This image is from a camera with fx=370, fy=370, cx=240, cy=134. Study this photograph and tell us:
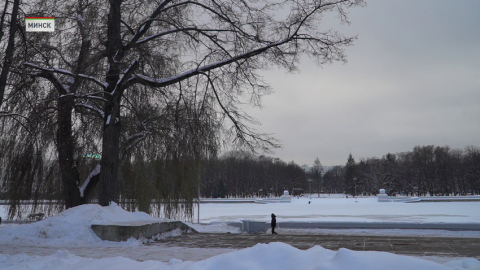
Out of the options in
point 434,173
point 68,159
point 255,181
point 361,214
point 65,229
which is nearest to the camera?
point 65,229

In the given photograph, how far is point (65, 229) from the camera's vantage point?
27.8ft

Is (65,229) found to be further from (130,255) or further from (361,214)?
(361,214)

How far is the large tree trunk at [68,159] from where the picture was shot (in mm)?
11586

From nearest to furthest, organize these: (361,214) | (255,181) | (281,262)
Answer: (281,262), (361,214), (255,181)

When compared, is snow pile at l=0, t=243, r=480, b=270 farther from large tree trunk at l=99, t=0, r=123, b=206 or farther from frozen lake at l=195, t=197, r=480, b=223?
frozen lake at l=195, t=197, r=480, b=223

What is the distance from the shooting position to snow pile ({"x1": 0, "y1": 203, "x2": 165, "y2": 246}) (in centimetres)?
819

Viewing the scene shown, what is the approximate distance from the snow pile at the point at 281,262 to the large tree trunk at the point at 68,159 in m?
6.73

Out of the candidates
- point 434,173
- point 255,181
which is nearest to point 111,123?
point 255,181

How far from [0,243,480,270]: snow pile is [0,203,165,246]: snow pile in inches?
114

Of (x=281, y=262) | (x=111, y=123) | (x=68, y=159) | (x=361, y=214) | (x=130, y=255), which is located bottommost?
(x=361, y=214)

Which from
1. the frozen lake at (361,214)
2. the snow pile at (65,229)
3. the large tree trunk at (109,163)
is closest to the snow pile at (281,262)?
the snow pile at (65,229)

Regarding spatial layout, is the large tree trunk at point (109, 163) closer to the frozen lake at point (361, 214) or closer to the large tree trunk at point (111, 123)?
the large tree trunk at point (111, 123)

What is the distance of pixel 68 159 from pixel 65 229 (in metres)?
4.04

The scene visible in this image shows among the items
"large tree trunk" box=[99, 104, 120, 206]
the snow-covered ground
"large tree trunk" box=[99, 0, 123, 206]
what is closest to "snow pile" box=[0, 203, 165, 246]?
the snow-covered ground
